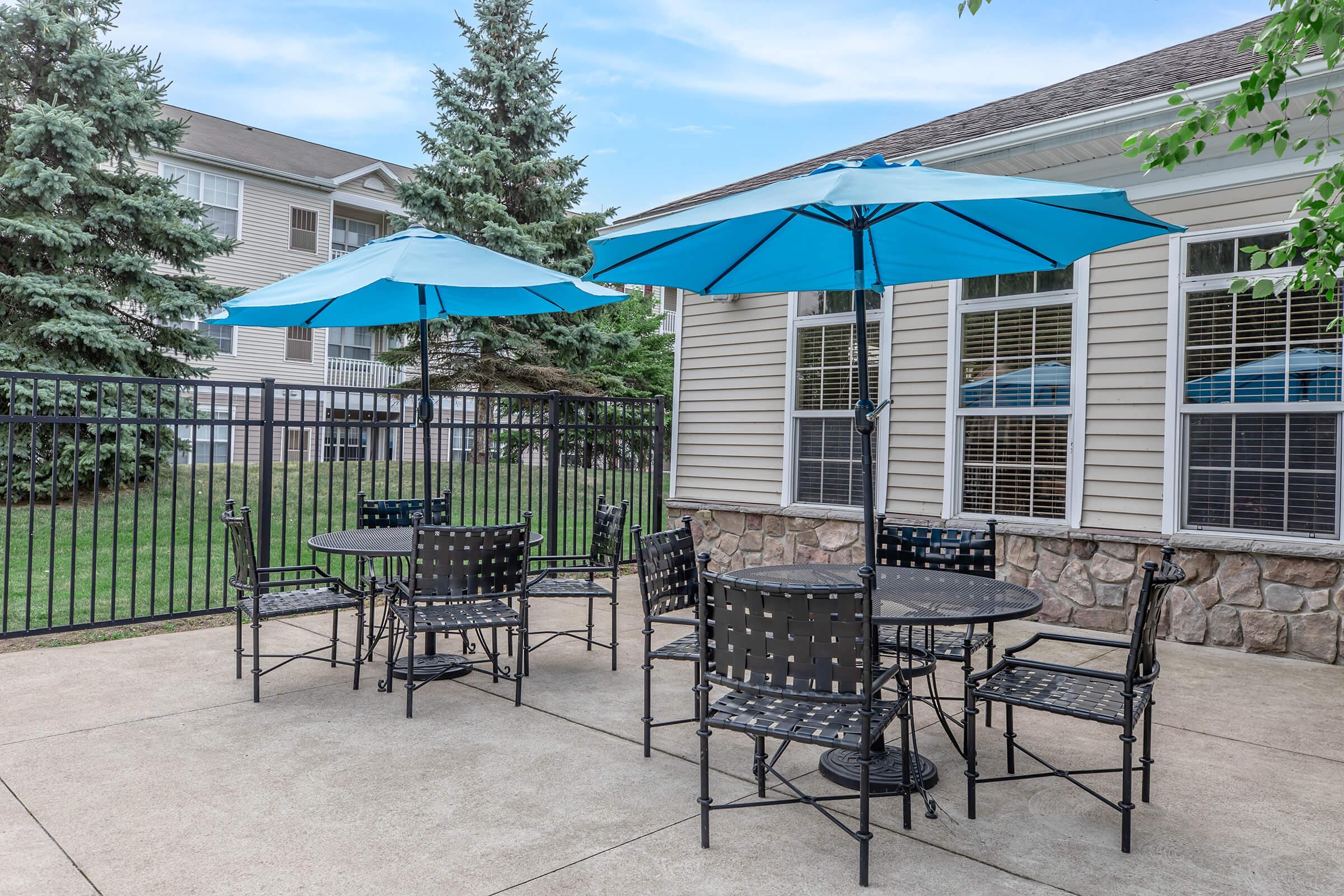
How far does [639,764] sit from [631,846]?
0.73m

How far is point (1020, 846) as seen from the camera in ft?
9.09

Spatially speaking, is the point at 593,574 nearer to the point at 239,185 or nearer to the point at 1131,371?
the point at 1131,371

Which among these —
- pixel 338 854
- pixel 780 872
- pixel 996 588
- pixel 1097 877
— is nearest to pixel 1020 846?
pixel 1097 877

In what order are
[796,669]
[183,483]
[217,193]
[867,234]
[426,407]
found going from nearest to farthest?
[796,669]
[867,234]
[426,407]
[183,483]
[217,193]

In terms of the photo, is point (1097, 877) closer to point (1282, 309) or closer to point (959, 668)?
point (959, 668)

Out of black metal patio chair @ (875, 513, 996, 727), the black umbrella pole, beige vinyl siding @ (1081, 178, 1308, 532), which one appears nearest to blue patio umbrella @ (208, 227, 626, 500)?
the black umbrella pole

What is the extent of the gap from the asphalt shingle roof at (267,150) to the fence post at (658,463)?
14.4m

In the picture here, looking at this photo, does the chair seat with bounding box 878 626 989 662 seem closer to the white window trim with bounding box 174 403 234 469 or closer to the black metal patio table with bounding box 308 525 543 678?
the black metal patio table with bounding box 308 525 543 678

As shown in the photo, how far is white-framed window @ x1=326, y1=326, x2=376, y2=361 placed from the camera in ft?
68.4

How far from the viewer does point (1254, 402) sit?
559 cm

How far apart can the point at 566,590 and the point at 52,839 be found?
109 inches

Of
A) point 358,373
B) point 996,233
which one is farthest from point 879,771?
point 358,373

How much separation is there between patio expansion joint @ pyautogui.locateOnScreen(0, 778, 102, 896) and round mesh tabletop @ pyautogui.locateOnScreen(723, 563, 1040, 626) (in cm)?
206

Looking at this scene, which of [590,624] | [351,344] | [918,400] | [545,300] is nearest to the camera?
[590,624]
